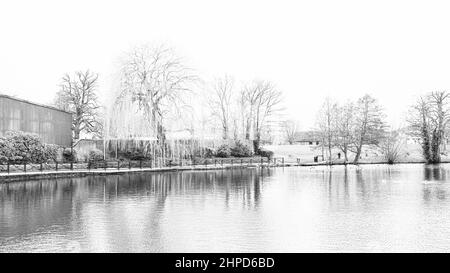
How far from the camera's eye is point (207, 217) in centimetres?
1275

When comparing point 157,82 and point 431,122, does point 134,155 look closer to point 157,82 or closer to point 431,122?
point 157,82

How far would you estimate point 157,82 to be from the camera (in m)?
39.2

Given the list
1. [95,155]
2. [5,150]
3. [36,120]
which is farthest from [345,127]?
[5,150]

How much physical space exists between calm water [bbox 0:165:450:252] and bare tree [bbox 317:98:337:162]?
43.4 metres

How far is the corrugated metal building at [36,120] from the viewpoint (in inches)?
1359

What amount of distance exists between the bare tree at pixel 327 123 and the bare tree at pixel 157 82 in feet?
90.6

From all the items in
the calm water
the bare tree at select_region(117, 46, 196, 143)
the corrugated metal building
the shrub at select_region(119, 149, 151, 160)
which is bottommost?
the calm water

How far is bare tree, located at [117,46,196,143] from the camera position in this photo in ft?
125

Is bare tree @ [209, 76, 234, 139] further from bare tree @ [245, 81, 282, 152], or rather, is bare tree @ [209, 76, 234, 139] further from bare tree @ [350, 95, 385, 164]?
bare tree @ [350, 95, 385, 164]

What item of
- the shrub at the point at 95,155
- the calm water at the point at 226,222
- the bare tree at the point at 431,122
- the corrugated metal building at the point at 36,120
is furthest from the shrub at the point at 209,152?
the calm water at the point at 226,222

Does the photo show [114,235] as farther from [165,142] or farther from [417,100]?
[417,100]

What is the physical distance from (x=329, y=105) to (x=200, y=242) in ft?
189

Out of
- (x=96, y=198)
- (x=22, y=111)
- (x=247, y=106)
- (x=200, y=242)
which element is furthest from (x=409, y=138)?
(x=200, y=242)

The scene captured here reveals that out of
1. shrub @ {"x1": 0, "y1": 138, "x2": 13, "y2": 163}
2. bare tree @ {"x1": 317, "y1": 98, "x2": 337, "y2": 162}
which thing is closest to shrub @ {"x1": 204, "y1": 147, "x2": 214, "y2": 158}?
bare tree @ {"x1": 317, "y1": 98, "x2": 337, "y2": 162}
